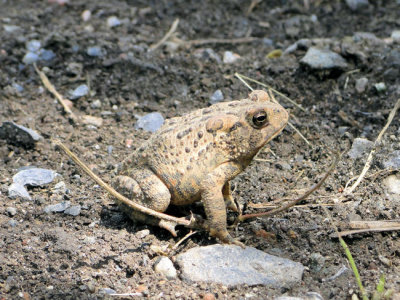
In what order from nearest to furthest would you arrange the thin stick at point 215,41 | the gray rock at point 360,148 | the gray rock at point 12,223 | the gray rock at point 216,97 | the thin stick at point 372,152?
the gray rock at point 12,223, the thin stick at point 372,152, the gray rock at point 360,148, the gray rock at point 216,97, the thin stick at point 215,41

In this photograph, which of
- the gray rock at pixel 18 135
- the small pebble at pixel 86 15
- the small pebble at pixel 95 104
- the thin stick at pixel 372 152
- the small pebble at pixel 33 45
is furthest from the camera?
the small pebble at pixel 86 15

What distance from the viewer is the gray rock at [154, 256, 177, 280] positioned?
3664mm

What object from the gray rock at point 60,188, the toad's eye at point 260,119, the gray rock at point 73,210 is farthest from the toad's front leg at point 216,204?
the gray rock at point 60,188

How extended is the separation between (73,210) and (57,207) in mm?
154

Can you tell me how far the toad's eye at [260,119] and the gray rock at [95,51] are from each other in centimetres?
320

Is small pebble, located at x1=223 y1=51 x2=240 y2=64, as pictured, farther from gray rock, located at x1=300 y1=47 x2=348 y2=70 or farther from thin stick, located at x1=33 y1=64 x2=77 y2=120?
thin stick, located at x1=33 y1=64 x2=77 y2=120

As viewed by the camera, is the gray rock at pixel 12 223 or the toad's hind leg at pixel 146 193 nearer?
the toad's hind leg at pixel 146 193

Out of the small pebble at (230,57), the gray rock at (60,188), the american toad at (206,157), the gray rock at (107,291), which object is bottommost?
the gray rock at (60,188)

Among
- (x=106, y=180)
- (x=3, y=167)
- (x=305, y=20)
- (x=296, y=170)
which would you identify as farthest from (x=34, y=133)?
(x=305, y=20)

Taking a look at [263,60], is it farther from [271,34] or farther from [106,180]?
[106,180]

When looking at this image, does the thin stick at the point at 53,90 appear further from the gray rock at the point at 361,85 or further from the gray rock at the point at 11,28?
the gray rock at the point at 361,85

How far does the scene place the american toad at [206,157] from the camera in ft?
12.6

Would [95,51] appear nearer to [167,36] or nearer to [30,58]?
[30,58]

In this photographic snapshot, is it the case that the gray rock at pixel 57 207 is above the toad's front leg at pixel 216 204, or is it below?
below
